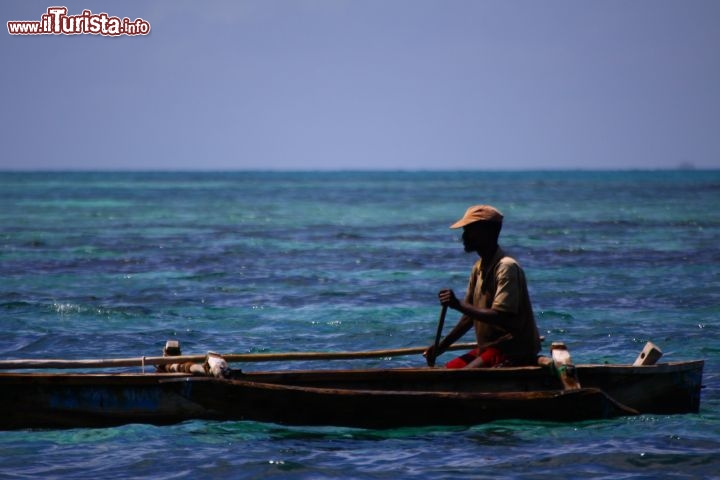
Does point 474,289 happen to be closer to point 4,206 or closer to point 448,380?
point 448,380

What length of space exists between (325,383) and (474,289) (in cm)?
143

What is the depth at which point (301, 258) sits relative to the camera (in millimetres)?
29891

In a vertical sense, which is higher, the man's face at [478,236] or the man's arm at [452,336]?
the man's face at [478,236]

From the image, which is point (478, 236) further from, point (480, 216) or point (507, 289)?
point (507, 289)

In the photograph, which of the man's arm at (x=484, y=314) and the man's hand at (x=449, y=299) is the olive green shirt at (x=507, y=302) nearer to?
the man's arm at (x=484, y=314)

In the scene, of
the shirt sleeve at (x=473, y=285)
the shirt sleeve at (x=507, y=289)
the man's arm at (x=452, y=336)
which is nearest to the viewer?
the shirt sleeve at (x=507, y=289)

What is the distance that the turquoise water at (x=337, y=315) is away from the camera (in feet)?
30.2

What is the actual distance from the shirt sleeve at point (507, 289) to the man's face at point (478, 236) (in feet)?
0.66

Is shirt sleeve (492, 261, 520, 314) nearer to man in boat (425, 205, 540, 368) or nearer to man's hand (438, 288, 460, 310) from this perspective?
man in boat (425, 205, 540, 368)

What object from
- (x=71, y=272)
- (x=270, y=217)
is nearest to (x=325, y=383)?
(x=71, y=272)

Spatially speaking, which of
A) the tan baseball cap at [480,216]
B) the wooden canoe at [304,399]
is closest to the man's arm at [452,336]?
the wooden canoe at [304,399]

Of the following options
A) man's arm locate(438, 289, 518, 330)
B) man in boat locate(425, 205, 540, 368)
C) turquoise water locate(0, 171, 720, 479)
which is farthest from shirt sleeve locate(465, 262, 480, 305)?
turquoise water locate(0, 171, 720, 479)

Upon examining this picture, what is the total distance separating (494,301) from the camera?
9.41 meters

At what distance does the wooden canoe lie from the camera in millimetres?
9461
